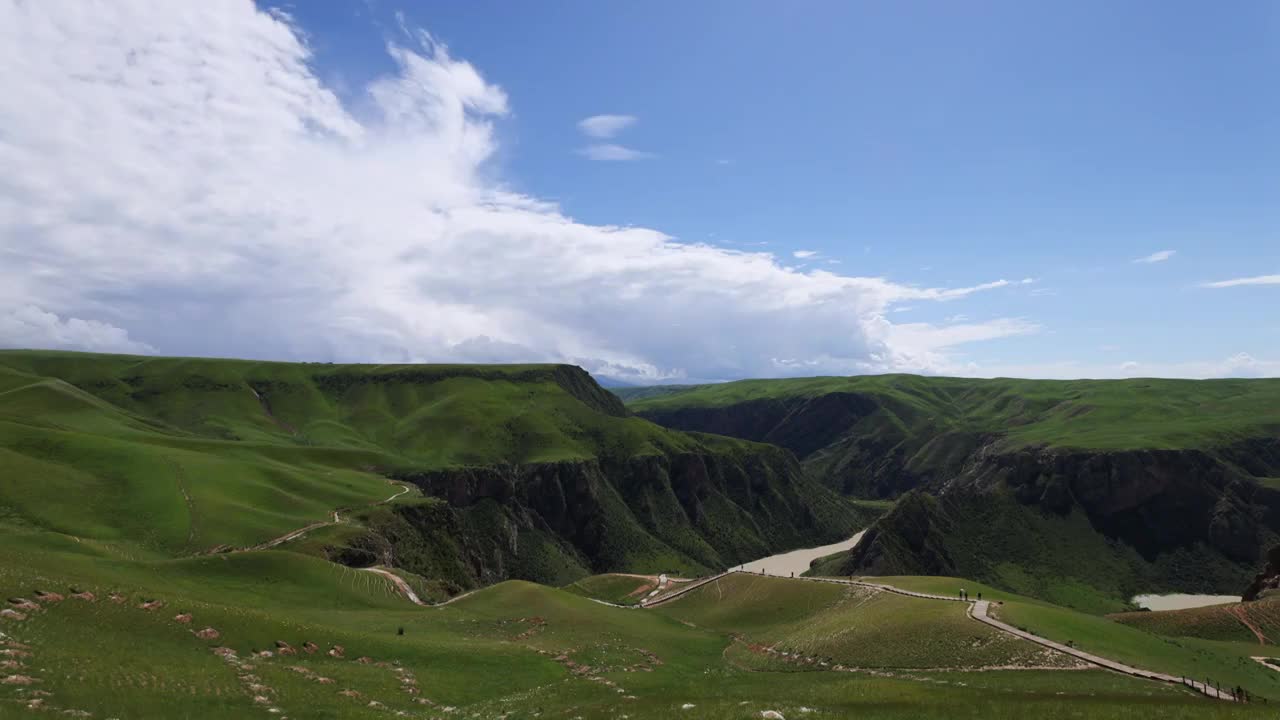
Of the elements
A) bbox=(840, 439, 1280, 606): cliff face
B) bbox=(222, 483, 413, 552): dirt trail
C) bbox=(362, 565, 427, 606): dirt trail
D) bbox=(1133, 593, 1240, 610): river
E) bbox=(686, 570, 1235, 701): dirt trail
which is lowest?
bbox=(1133, 593, 1240, 610): river

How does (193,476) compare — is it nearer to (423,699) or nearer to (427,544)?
(427,544)

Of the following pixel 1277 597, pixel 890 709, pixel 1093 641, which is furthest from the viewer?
pixel 1277 597

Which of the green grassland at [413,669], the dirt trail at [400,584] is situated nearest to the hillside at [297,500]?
the dirt trail at [400,584]

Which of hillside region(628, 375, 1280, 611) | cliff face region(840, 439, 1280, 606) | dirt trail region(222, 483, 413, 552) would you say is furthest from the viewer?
cliff face region(840, 439, 1280, 606)

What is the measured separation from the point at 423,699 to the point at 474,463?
15947cm

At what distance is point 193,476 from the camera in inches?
4114

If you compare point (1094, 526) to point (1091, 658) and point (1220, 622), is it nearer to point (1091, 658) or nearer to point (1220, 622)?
point (1220, 622)

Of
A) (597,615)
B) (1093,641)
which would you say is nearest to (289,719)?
(597,615)

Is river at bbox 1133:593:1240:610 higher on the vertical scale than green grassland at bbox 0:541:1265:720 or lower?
lower

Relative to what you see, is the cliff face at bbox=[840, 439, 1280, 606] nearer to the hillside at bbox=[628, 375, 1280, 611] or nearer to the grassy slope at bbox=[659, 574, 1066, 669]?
the hillside at bbox=[628, 375, 1280, 611]

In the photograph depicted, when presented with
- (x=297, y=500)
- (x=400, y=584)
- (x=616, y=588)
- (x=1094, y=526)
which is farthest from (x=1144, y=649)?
(x=1094, y=526)

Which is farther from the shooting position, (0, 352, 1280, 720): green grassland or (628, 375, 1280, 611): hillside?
(628, 375, 1280, 611): hillside

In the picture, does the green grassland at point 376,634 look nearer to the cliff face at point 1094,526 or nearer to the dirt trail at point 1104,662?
the dirt trail at point 1104,662

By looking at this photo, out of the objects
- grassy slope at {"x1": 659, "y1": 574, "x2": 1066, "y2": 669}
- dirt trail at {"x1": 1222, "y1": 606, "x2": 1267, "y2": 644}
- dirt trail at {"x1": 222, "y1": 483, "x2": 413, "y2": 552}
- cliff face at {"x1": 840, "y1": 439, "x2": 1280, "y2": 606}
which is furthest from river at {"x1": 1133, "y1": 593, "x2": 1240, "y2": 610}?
dirt trail at {"x1": 222, "y1": 483, "x2": 413, "y2": 552}
